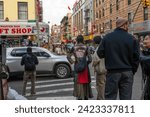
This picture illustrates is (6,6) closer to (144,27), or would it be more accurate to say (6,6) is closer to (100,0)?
(144,27)

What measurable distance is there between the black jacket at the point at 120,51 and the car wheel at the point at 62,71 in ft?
37.6

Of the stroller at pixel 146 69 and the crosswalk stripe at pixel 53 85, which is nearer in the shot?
the stroller at pixel 146 69

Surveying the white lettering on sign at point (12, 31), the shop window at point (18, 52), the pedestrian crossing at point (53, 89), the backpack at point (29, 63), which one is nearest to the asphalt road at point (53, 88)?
the pedestrian crossing at point (53, 89)

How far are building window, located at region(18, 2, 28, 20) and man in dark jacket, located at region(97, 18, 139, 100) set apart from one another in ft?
97.7

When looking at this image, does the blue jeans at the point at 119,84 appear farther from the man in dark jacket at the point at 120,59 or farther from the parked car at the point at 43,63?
the parked car at the point at 43,63

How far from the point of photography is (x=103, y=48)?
6.46 metres

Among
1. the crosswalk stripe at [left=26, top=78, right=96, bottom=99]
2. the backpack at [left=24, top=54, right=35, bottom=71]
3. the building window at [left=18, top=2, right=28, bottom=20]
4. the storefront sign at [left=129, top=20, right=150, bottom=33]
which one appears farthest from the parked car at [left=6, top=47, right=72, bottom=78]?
the storefront sign at [left=129, top=20, right=150, bottom=33]

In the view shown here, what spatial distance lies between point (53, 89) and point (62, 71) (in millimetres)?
3918

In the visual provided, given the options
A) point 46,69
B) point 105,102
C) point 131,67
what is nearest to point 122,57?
point 131,67

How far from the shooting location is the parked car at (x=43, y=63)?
17156 mm

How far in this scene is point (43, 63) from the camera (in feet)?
57.7

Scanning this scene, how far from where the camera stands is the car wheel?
17.8 m

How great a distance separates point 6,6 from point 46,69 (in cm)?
1933

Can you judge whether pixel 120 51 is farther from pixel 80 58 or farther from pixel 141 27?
pixel 141 27
